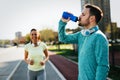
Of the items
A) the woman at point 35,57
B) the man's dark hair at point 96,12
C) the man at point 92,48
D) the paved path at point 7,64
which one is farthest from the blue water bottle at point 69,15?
the paved path at point 7,64

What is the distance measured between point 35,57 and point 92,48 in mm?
3899

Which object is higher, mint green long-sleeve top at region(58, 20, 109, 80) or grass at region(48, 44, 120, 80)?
mint green long-sleeve top at region(58, 20, 109, 80)

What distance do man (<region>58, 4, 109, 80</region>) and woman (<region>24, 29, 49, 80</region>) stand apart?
11.3 ft

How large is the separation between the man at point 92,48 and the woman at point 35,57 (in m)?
3.45

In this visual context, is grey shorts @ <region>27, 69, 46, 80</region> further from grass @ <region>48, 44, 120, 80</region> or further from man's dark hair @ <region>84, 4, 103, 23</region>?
grass @ <region>48, 44, 120, 80</region>

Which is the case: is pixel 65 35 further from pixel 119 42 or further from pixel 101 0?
pixel 119 42

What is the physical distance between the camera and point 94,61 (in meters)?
4.23

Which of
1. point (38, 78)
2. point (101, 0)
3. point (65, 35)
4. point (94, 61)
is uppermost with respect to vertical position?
point (101, 0)

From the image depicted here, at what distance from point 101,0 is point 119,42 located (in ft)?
52.8

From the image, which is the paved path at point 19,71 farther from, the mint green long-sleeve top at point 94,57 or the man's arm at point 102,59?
the man's arm at point 102,59

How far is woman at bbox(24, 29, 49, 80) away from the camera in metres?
7.83

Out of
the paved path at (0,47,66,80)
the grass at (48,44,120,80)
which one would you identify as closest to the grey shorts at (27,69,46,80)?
the grass at (48,44,120,80)

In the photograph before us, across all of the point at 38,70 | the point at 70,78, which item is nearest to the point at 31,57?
the point at 38,70

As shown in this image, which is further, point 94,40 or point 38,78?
point 38,78
